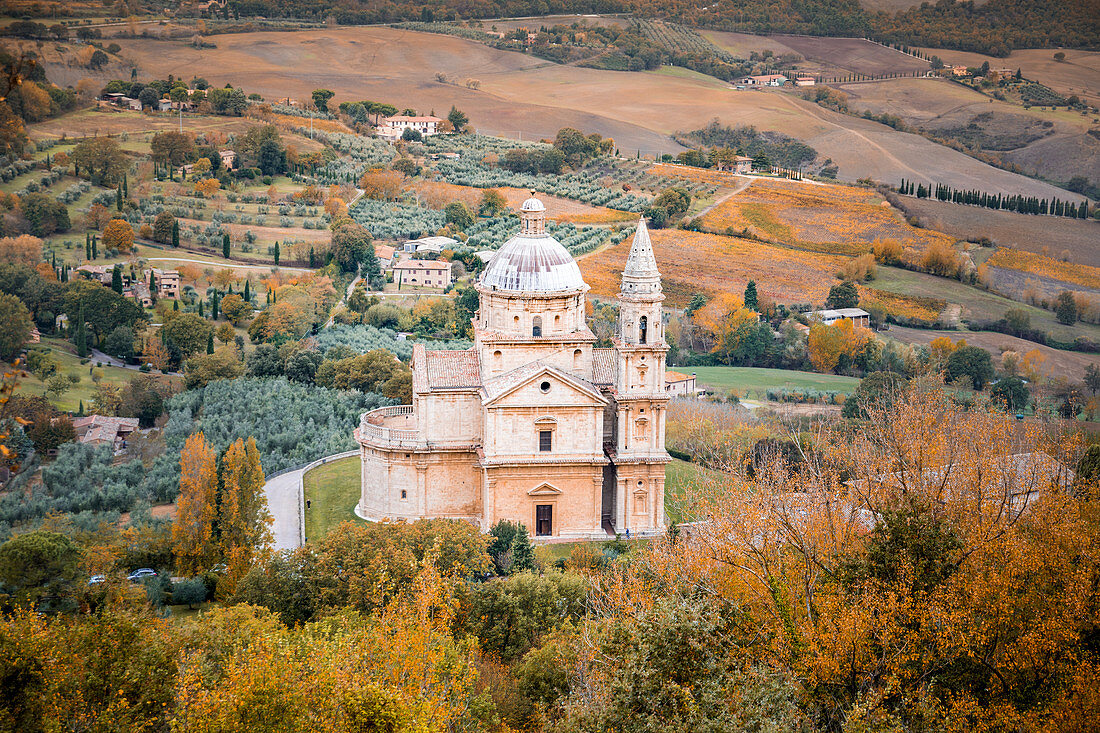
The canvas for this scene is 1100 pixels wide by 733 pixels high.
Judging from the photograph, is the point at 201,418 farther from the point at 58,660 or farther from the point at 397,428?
the point at 58,660

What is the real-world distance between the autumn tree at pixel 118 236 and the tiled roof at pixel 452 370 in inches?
1897

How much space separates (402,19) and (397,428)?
300 feet

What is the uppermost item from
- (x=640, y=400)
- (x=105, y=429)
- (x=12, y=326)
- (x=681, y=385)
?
(x=640, y=400)

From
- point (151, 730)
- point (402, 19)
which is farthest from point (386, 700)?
point (402, 19)

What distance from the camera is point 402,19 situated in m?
132

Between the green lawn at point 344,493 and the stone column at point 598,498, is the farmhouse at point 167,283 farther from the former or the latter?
the stone column at point 598,498

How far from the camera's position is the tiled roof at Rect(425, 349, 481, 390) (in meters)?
49.0

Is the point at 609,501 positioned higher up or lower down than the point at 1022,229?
lower down

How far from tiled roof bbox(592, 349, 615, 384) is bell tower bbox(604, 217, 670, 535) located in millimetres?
822

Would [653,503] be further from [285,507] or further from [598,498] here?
[285,507]

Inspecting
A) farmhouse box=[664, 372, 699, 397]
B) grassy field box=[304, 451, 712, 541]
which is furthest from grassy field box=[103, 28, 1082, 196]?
grassy field box=[304, 451, 712, 541]

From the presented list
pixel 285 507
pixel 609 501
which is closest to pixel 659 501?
pixel 609 501

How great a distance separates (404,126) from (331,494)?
2953 inches

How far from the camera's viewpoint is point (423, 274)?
9119 cm
